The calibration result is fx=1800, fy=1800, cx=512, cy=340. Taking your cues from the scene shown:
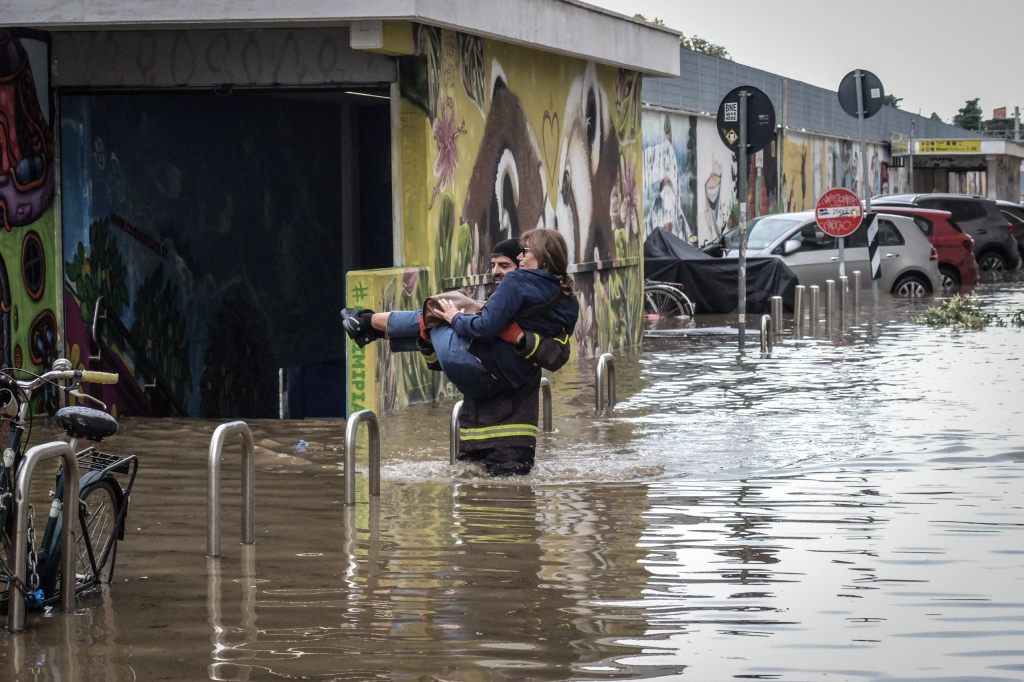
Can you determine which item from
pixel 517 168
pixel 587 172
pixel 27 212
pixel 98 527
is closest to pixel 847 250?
pixel 587 172

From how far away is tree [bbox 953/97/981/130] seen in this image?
16462 cm

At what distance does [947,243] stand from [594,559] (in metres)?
25.9

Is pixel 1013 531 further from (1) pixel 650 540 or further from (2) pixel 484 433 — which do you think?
(2) pixel 484 433

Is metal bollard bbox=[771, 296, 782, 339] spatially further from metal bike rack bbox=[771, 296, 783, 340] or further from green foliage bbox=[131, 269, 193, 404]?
green foliage bbox=[131, 269, 193, 404]

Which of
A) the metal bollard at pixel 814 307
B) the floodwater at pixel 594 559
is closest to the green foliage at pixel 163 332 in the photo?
the floodwater at pixel 594 559

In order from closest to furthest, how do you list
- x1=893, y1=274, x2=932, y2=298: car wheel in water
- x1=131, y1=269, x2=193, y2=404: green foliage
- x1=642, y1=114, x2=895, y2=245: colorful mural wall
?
x1=131, y1=269, x2=193, y2=404: green foliage < x1=893, y1=274, x2=932, y2=298: car wheel in water < x1=642, y1=114, x2=895, y2=245: colorful mural wall

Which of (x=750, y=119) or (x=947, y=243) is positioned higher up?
(x=750, y=119)

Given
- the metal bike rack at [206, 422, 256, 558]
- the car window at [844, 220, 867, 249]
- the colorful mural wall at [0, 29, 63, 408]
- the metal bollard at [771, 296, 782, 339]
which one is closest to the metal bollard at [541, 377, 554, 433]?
the colorful mural wall at [0, 29, 63, 408]

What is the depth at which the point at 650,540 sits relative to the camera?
8805 mm

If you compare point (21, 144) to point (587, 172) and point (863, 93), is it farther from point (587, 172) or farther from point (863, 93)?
point (863, 93)

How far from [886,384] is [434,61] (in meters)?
5.05

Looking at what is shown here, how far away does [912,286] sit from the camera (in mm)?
31125

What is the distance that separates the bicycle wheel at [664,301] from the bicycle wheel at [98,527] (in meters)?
18.9

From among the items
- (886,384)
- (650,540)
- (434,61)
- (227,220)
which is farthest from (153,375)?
(650,540)
